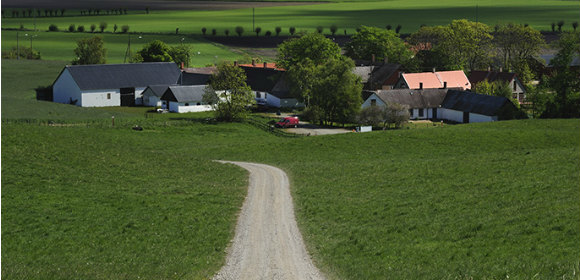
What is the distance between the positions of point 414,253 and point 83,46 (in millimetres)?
126449

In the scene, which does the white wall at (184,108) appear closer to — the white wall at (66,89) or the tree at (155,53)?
the white wall at (66,89)

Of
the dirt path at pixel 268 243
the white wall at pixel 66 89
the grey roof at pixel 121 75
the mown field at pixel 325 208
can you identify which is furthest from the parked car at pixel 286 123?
the dirt path at pixel 268 243

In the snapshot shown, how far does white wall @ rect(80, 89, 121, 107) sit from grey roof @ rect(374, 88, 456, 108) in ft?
132

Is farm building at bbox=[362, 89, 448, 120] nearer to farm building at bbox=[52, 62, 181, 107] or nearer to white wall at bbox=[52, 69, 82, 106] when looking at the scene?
farm building at bbox=[52, 62, 181, 107]

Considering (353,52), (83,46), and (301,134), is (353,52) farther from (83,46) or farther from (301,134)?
(301,134)

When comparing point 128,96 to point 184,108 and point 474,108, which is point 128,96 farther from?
point 474,108

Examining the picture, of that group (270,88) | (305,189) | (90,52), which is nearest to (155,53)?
(90,52)

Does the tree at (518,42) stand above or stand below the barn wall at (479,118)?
above

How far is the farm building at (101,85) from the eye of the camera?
114 meters

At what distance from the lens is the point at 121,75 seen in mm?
118688

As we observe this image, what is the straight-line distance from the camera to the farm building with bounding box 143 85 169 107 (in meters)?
114

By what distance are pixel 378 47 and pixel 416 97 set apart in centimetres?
4543

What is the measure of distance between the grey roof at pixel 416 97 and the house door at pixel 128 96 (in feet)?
127

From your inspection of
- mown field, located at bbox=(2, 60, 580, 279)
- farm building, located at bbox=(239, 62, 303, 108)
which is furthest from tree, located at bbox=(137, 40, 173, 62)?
mown field, located at bbox=(2, 60, 580, 279)
